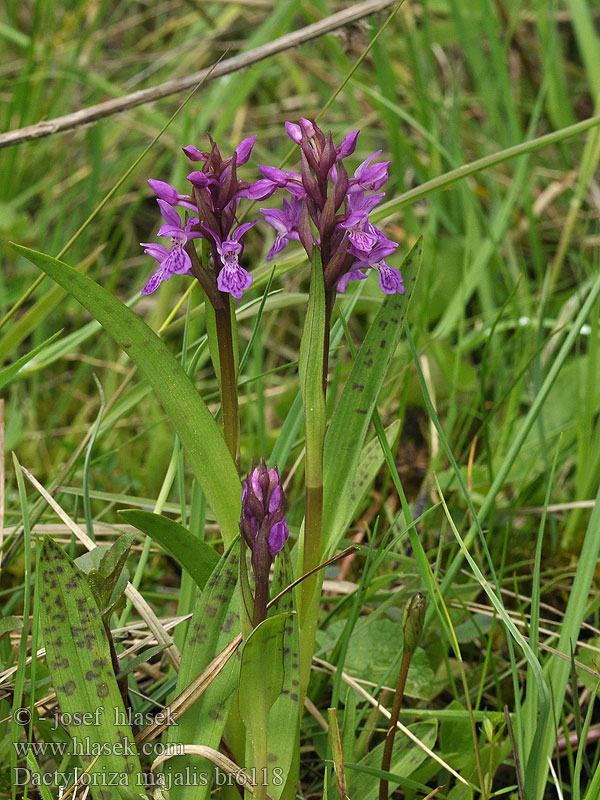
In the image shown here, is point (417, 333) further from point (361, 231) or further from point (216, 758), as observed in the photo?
point (216, 758)

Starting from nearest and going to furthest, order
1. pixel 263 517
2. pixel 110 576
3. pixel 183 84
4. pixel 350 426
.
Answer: pixel 263 517, pixel 110 576, pixel 350 426, pixel 183 84

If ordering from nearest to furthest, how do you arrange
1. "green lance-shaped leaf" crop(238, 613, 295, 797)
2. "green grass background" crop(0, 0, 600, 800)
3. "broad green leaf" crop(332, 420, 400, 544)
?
"green lance-shaped leaf" crop(238, 613, 295, 797)
"broad green leaf" crop(332, 420, 400, 544)
"green grass background" crop(0, 0, 600, 800)

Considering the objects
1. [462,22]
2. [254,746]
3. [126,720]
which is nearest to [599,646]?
[254,746]

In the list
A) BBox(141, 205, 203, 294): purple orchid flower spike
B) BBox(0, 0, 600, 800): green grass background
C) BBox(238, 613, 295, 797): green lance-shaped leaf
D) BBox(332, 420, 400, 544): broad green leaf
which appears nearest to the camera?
BBox(238, 613, 295, 797): green lance-shaped leaf

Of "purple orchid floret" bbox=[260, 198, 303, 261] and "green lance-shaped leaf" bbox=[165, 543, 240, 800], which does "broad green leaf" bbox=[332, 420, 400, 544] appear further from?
"purple orchid floret" bbox=[260, 198, 303, 261]

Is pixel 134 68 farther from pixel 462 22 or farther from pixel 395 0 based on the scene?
pixel 395 0

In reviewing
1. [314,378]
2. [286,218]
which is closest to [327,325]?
[314,378]

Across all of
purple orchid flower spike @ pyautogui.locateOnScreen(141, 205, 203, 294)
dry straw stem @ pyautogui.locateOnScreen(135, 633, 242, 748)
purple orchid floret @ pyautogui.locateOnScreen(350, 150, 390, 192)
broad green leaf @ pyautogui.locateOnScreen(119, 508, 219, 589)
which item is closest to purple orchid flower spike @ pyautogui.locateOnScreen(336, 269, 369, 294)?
purple orchid floret @ pyautogui.locateOnScreen(350, 150, 390, 192)
